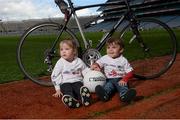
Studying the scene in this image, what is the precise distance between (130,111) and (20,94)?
224cm

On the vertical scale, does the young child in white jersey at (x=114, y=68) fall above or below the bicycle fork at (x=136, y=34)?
below

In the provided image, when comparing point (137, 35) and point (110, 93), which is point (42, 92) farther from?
point (137, 35)

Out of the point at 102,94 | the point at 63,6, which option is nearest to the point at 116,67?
the point at 102,94

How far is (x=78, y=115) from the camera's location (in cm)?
570

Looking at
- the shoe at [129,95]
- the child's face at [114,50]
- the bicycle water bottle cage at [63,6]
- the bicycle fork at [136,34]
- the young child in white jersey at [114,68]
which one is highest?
Answer: the bicycle water bottle cage at [63,6]

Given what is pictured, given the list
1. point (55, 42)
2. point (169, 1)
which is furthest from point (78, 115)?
point (169, 1)

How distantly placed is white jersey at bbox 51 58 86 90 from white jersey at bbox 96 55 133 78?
16.1 inches

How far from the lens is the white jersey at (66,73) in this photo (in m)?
6.68

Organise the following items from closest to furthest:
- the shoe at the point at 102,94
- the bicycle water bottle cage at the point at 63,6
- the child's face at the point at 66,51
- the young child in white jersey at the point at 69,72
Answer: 1. the shoe at the point at 102,94
2. the young child in white jersey at the point at 69,72
3. the child's face at the point at 66,51
4. the bicycle water bottle cage at the point at 63,6

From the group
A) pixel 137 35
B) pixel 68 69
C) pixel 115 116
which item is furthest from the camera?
pixel 137 35

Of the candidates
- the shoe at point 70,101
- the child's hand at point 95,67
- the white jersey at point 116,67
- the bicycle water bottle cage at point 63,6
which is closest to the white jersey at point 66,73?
the child's hand at point 95,67

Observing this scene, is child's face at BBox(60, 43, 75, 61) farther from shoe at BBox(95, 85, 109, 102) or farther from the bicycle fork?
the bicycle fork

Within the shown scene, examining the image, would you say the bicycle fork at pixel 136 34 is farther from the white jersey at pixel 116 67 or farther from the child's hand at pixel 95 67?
the child's hand at pixel 95 67

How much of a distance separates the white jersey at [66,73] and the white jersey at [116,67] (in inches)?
16.1
